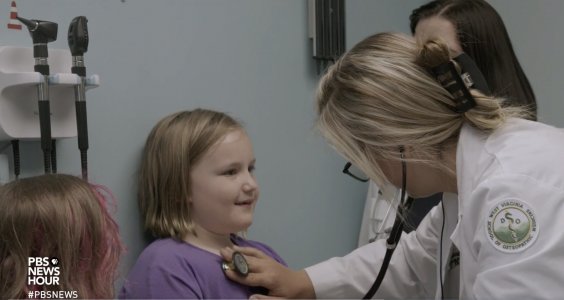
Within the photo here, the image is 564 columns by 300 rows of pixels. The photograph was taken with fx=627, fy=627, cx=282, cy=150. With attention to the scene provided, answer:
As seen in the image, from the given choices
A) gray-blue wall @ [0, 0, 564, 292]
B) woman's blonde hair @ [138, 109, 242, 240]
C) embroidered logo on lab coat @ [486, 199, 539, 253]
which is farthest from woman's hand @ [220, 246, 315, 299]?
embroidered logo on lab coat @ [486, 199, 539, 253]

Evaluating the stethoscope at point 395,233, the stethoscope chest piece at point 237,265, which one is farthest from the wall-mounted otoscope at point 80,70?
the stethoscope at point 395,233

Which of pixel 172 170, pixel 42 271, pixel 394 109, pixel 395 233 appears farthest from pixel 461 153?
pixel 42 271

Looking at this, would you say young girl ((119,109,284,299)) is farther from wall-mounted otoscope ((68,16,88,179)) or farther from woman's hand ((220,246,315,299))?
wall-mounted otoscope ((68,16,88,179))

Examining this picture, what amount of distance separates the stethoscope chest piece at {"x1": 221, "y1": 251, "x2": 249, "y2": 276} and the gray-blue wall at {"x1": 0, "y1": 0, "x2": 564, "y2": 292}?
0.78ft

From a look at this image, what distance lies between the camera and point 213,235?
4.82ft

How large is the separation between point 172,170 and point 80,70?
1.03 ft

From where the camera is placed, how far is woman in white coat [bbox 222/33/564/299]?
99cm

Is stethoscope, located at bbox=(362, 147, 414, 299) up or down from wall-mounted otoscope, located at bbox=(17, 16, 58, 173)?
down

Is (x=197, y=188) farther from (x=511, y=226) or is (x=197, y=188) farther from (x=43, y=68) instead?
(x=511, y=226)

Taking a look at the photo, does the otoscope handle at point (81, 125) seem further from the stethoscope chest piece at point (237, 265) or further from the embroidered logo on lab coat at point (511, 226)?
the embroidered logo on lab coat at point (511, 226)

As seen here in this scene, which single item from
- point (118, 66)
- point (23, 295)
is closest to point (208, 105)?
point (118, 66)

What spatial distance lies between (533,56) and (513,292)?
1815mm

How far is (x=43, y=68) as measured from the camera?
1188 mm

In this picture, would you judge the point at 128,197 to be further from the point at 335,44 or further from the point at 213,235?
the point at 335,44
